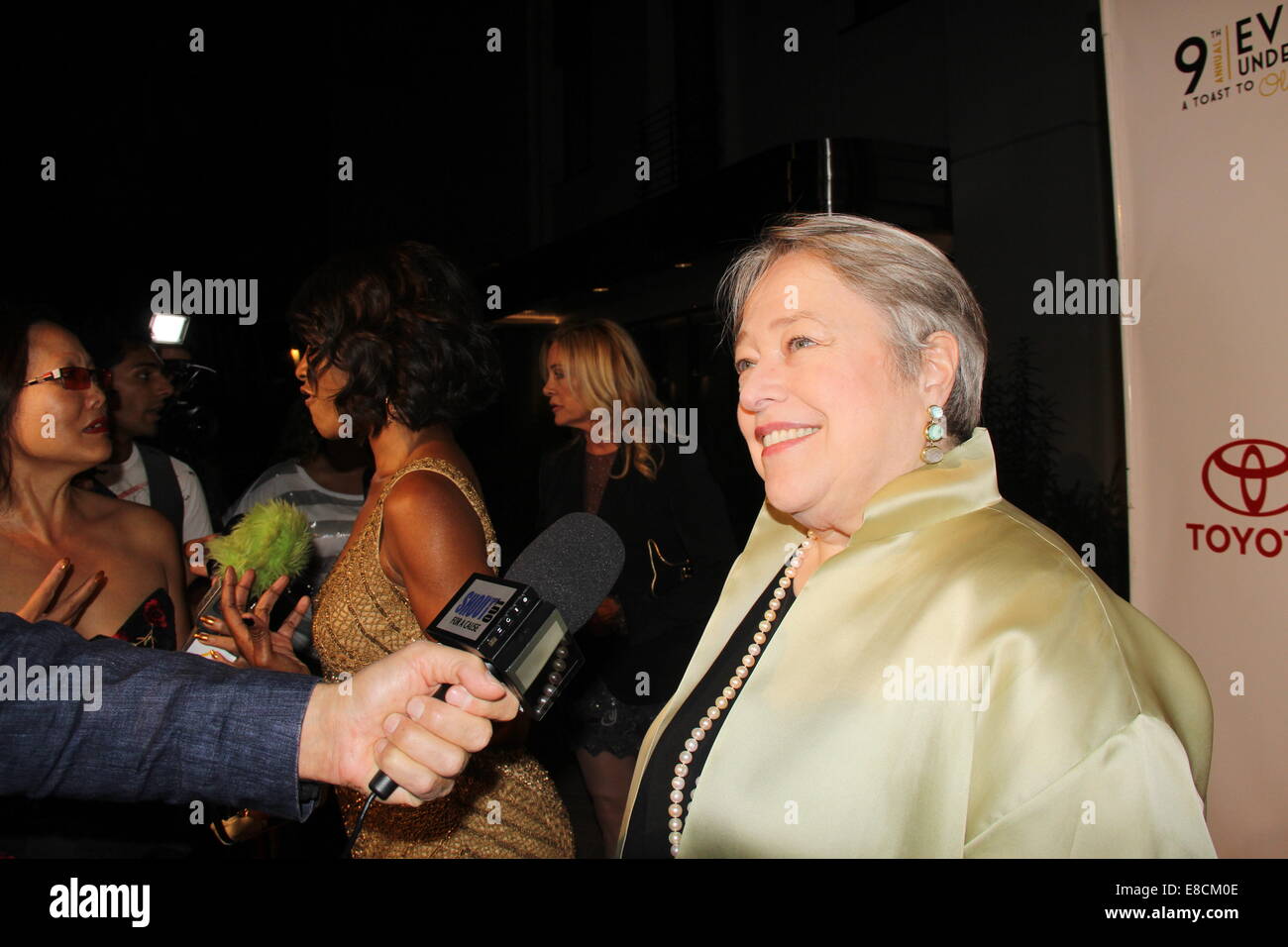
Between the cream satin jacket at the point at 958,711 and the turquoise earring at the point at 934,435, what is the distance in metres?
0.03

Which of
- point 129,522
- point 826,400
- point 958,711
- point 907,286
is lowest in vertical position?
point 958,711

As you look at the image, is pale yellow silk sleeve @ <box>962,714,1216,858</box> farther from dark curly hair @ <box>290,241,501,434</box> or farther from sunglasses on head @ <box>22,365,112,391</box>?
sunglasses on head @ <box>22,365,112,391</box>

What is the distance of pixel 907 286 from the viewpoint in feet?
3.87

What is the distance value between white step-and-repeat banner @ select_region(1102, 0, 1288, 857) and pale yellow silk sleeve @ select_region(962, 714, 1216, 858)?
106 cm

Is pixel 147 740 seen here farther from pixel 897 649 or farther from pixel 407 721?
pixel 897 649

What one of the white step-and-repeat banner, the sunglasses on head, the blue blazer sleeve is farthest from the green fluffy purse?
the white step-and-repeat banner

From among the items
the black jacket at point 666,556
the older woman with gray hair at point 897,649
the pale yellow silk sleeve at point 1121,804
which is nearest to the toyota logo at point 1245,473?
the older woman with gray hair at point 897,649

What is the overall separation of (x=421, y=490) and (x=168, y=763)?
65 centimetres

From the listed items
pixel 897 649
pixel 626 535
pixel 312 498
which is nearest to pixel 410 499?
pixel 897 649

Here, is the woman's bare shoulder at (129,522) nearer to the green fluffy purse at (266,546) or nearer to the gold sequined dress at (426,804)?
the green fluffy purse at (266,546)

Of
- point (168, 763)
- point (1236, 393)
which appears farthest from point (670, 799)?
point (1236, 393)

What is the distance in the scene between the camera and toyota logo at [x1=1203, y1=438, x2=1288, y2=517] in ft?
5.48

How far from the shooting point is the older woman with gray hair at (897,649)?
0.89 meters

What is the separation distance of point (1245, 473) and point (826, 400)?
44.3 inches
